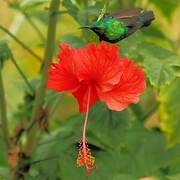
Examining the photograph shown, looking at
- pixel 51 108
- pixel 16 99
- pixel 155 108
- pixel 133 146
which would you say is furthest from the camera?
pixel 16 99

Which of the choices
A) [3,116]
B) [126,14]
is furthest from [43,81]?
[126,14]

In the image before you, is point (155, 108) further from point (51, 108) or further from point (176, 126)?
point (51, 108)

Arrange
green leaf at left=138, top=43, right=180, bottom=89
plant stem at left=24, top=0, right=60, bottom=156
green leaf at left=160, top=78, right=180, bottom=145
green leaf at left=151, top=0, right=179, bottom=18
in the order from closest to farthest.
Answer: green leaf at left=138, top=43, right=180, bottom=89, plant stem at left=24, top=0, right=60, bottom=156, green leaf at left=160, top=78, right=180, bottom=145, green leaf at left=151, top=0, right=179, bottom=18

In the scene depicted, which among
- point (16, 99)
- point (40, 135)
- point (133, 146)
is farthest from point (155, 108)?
point (16, 99)

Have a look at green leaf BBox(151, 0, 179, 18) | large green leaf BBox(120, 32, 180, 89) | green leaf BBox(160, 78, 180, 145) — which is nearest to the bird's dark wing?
large green leaf BBox(120, 32, 180, 89)

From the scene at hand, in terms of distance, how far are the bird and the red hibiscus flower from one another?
0.02m

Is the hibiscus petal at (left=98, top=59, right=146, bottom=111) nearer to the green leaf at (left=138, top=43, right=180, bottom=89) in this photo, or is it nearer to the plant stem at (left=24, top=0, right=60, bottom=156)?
the green leaf at (left=138, top=43, right=180, bottom=89)

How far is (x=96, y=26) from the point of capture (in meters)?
0.86

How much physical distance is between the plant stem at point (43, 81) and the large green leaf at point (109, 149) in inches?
2.3

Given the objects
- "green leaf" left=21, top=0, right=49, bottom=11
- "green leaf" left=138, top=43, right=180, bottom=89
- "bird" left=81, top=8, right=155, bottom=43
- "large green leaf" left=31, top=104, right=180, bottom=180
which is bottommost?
"large green leaf" left=31, top=104, right=180, bottom=180

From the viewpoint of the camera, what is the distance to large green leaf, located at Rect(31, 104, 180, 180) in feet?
3.72

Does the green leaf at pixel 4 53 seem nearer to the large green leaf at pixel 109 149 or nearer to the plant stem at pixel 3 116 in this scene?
the plant stem at pixel 3 116

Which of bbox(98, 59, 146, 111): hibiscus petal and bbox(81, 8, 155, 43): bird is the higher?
bbox(81, 8, 155, 43): bird

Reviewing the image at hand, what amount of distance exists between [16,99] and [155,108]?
1.68 ft
